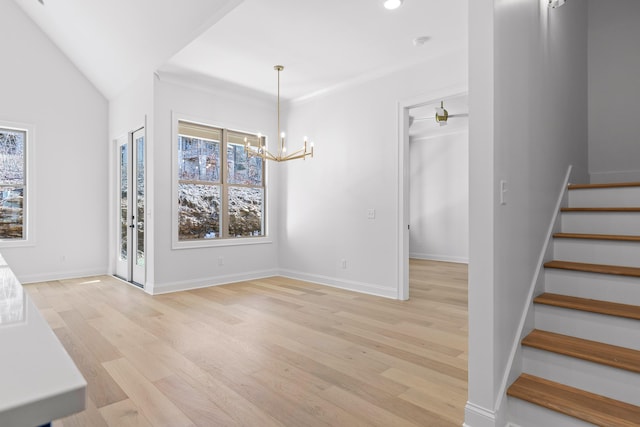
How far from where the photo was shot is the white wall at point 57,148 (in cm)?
537

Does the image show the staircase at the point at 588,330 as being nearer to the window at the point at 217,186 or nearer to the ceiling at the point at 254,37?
the ceiling at the point at 254,37

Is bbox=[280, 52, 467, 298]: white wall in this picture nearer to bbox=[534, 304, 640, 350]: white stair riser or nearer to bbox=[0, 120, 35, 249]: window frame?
bbox=[534, 304, 640, 350]: white stair riser

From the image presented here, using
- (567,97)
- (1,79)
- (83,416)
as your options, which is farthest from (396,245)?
(1,79)

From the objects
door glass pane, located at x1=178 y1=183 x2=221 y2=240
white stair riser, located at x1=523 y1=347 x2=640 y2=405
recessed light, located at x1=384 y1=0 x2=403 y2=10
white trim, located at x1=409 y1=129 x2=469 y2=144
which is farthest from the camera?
white trim, located at x1=409 y1=129 x2=469 y2=144

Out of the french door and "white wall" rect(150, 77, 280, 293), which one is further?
the french door

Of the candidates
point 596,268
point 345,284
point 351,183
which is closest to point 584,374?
point 596,268

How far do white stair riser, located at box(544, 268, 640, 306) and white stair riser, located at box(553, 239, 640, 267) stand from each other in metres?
0.24

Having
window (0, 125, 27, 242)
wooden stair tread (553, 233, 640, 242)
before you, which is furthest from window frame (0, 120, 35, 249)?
wooden stair tread (553, 233, 640, 242)

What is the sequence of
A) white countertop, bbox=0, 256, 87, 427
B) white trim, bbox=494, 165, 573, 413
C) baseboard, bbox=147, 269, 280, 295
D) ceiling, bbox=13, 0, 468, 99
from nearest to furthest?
white countertop, bbox=0, 256, 87, 427, white trim, bbox=494, 165, 573, 413, ceiling, bbox=13, 0, 468, 99, baseboard, bbox=147, 269, 280, 295

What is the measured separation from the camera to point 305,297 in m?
4.59

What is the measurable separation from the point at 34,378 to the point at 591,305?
2.46 meters

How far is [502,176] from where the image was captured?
6.00 ft

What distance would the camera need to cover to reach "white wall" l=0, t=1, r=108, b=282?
17.6 feet

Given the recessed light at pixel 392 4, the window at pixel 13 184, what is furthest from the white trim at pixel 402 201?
the window at pixel 13 184
